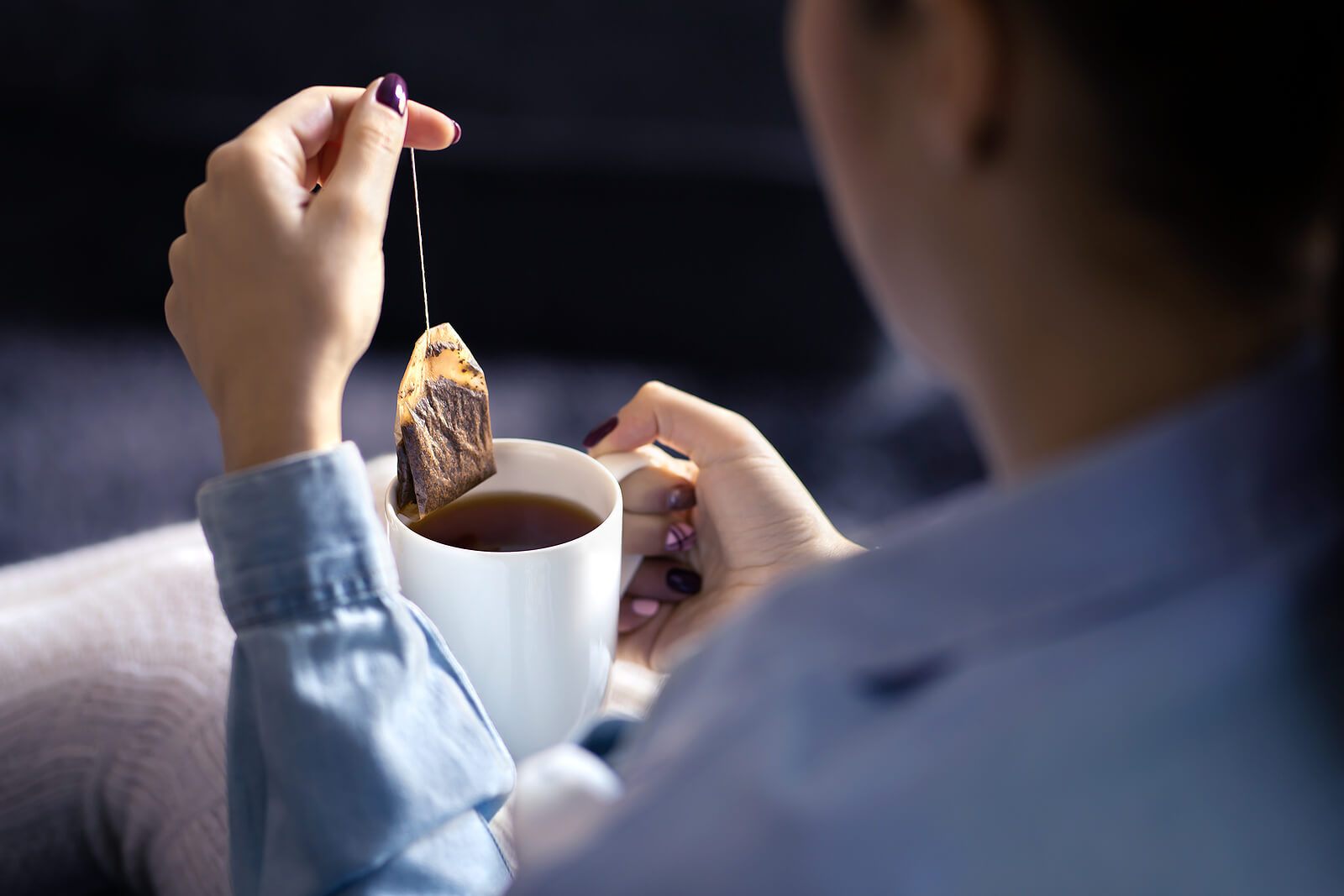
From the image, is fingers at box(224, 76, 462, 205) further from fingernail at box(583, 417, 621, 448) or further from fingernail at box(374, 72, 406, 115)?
fingernail at box(583, 417, 621, 448)

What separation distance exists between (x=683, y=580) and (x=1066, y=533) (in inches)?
20.3

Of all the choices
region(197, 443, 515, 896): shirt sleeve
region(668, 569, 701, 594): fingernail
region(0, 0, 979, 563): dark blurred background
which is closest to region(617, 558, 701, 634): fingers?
region(668, 569, 701, 594): fingernail

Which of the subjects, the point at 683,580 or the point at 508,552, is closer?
the point at 508,552

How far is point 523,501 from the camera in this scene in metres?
0.71

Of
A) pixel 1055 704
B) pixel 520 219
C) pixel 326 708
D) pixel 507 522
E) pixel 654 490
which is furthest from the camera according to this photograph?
pixel 520 219

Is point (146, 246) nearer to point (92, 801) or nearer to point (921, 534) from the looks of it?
point (92, 801)

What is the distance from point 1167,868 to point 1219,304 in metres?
0.16

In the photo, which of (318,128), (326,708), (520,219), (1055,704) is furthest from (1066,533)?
(520,219)

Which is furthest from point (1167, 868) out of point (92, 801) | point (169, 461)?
point (169, 461)

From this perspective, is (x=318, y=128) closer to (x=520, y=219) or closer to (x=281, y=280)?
(x=281, y=280)

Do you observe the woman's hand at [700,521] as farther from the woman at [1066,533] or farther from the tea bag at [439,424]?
the woman at [1066,533]

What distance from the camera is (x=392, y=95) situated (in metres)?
0.57

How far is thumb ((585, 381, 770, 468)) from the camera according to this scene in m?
0.81

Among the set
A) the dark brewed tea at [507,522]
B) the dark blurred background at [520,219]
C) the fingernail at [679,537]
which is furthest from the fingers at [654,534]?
the dark blurred background at [520,219]
